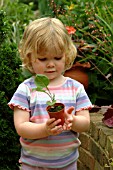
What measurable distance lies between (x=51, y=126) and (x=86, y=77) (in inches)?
95.6

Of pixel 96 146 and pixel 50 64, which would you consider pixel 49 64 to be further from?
pixel 96 146

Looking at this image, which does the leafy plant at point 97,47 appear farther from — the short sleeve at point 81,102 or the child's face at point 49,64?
the child's face at point 49,64

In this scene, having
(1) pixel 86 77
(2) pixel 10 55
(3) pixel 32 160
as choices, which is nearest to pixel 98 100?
(1) pixel 86 77

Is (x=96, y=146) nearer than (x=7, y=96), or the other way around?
(x=7, y=96)

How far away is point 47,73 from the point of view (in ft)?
10.2

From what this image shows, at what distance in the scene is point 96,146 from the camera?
14.3 feet

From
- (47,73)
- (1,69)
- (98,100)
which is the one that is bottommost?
(98,100)

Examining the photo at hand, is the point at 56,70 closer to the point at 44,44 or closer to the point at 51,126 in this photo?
the point at 44,44

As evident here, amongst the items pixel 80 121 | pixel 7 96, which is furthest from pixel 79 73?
pixel 80 121

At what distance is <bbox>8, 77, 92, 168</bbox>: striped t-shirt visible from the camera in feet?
10.2

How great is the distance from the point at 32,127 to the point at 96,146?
1422 millimetres

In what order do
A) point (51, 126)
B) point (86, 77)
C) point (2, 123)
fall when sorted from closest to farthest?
1. point (51, 126)
2. point (2, 123)
3. point (86, 77)

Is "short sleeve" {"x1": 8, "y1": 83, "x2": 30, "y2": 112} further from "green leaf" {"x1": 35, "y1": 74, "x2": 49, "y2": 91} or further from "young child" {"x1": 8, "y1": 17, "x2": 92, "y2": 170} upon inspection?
"green leaf" {"x1": 35, "y1": 74, "x2": 49, "y2": 91}

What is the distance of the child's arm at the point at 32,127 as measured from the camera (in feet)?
9.38
